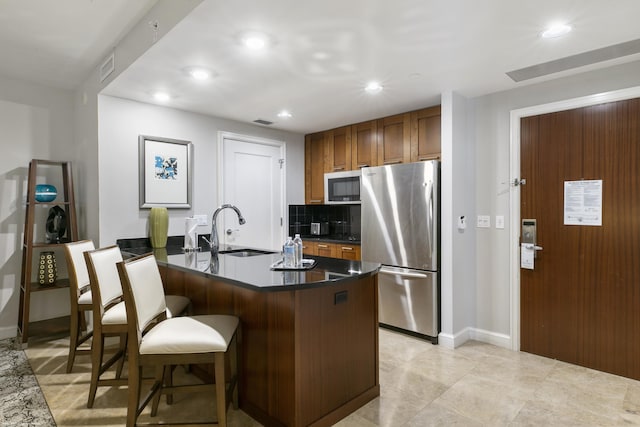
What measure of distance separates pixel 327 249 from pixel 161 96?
239 centimetres

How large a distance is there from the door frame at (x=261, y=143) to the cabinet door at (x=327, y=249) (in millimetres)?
616

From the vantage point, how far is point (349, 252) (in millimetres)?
4113

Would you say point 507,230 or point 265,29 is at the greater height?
point 265,29

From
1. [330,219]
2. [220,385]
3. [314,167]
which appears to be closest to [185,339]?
[220,385]

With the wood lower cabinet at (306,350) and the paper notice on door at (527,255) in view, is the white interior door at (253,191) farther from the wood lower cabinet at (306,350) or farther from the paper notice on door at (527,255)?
the paper notice on door at (527,255)

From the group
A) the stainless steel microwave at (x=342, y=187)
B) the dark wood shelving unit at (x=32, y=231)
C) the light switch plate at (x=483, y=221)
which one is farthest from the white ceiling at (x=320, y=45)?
the light switch plate at (x=483, y=221)

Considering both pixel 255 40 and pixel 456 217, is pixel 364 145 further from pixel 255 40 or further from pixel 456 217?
pixel 255 40

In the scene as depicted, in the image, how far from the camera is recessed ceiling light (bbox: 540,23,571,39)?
207 cm

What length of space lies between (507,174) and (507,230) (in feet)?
1.65

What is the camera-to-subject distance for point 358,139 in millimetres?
4328

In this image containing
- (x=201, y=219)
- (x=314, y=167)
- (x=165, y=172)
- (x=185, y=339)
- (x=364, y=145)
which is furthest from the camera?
(x=314, y=167)

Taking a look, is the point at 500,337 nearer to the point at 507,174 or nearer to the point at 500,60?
the point at 507,174

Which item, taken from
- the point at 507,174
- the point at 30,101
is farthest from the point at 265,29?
the point at 30,101

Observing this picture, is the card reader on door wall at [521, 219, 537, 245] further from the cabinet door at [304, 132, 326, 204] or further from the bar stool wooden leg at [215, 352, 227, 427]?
the bar stool wooden leg at [215, 352, 227, 427]
